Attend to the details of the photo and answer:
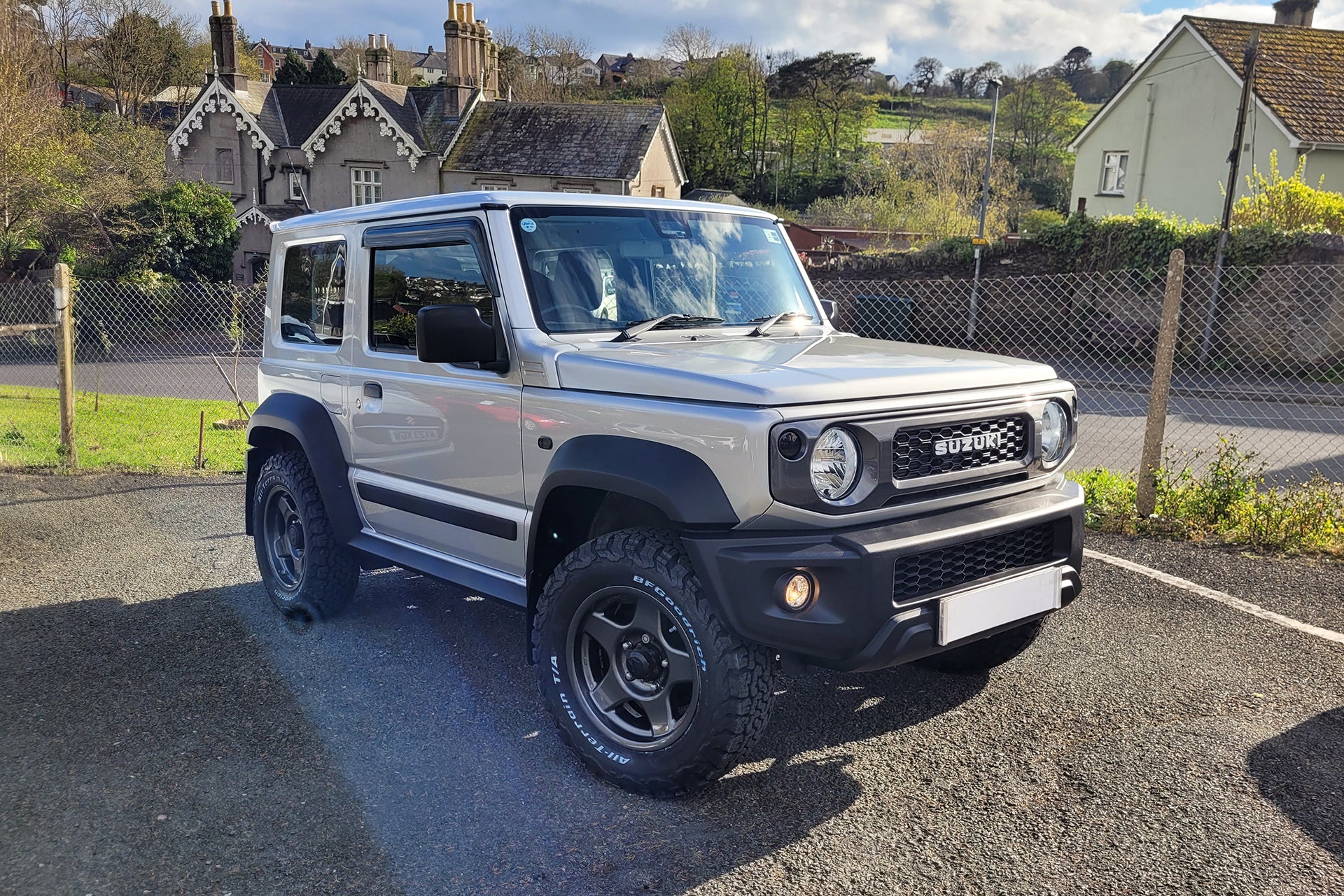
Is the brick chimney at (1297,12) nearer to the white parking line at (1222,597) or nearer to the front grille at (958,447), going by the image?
the white parking line at (1222,597)

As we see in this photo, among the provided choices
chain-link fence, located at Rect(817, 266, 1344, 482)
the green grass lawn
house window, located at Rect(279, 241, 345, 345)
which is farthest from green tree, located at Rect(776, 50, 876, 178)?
house window, located at Rect(279, 241, 345, 345)

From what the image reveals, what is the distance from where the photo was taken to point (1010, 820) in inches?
127

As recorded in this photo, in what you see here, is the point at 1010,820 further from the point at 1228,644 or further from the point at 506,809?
the point at 1228,644

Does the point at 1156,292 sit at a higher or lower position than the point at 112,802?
higher

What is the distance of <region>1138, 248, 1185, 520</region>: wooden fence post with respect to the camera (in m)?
6.49

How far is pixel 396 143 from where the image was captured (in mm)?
35750

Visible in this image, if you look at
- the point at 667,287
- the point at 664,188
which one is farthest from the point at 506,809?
the point at 664,188

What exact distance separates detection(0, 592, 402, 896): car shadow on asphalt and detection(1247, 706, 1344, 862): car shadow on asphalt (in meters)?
2.84

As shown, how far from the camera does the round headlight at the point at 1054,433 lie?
12.3 feet

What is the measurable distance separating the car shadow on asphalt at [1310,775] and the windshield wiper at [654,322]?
2.60m

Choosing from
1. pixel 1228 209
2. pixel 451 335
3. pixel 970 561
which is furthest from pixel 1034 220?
pixel 451 335

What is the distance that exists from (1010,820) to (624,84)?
283 ft

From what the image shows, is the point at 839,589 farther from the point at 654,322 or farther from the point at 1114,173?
the point at 1114,173

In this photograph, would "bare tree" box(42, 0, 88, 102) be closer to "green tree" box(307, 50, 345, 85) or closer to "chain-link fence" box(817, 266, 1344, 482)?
"green tree" box(307, 50, 345, 85)
